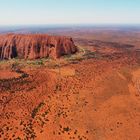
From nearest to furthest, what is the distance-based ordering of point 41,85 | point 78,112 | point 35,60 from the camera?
1. point 78,112
2. point 41,85
3. point 35,60

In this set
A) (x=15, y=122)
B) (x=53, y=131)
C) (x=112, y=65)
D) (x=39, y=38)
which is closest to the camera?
(x=53, y=131)

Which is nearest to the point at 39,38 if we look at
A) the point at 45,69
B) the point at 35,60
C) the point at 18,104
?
the point at 35,60

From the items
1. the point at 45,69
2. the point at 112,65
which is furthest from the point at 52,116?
the point at 112,65

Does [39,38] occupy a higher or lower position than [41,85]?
higher

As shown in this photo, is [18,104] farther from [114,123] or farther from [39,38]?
[39,38]

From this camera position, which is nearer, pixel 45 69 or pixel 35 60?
pixel 45 69

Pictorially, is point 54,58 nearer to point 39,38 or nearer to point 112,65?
point 39,38
